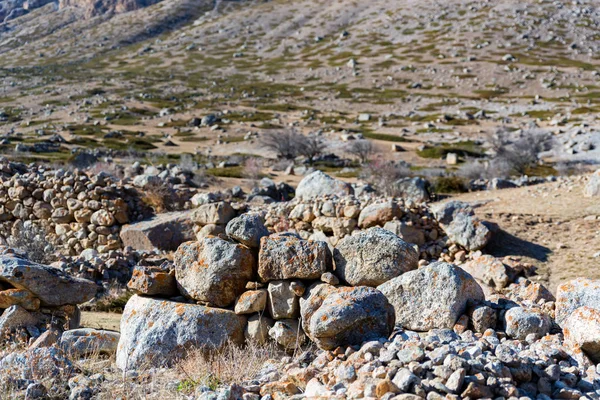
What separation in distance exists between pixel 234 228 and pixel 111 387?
229 cm

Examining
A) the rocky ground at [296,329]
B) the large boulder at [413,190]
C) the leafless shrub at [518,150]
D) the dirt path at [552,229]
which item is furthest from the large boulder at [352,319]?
the leafless shrub at [518,150]

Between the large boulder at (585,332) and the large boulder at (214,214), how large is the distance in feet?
24.9

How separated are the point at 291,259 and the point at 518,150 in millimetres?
26904

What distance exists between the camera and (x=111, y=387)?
434 cm

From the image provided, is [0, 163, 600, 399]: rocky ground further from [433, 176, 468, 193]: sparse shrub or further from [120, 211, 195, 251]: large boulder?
[433, 176, 468, 193]: sparse shrub

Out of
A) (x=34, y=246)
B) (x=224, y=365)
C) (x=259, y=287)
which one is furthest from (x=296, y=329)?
(x=34, y=246)

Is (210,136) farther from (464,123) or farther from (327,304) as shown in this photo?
(327,304)

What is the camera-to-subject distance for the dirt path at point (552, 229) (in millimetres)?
10602

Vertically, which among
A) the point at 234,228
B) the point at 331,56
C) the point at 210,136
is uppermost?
the point at 234,228

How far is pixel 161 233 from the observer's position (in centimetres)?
1276

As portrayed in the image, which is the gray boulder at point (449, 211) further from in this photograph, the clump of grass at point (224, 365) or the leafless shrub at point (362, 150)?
the leafless shrub at point (362, 150)

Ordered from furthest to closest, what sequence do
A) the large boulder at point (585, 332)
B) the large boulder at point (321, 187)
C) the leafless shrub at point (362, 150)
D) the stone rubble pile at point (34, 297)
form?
1. the leafless shrub at point (362, 150)
2. the large boulder at point (321, 187)
3. the stone rubble pile at point (34, 297)
4. the large boulder at point (585, 332)

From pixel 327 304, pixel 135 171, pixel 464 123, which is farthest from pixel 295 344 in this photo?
pixel 464 123

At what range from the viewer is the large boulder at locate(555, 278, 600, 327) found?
5.16m
